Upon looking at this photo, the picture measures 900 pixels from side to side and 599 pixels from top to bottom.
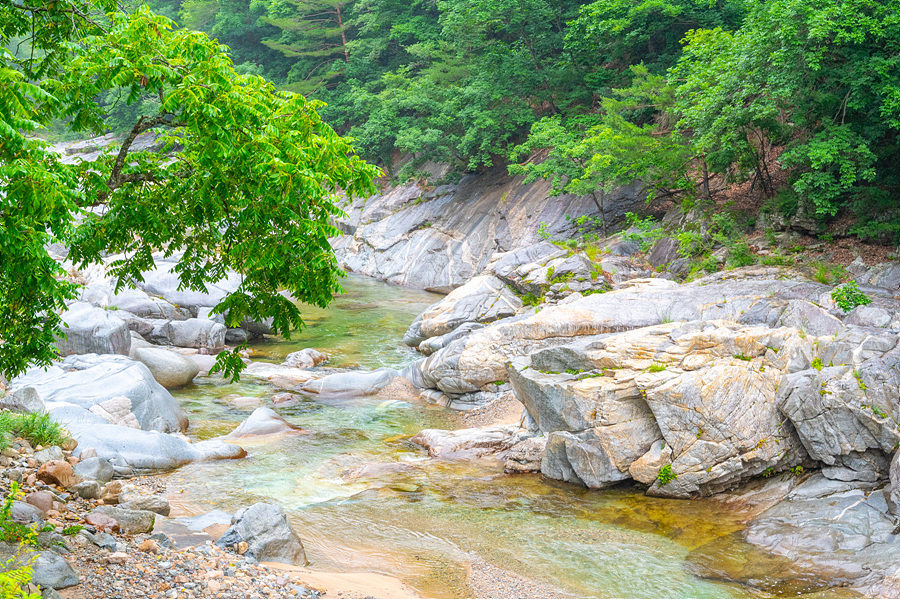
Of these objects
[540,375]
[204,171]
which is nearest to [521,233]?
[540,375]

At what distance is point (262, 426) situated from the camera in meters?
13.7

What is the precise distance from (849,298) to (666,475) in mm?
5255

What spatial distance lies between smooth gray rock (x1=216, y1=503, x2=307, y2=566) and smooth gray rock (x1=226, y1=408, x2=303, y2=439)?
5.35 metres

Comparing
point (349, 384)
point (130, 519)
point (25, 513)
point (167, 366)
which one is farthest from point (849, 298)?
point (167, 366)

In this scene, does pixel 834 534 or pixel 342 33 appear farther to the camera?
pixel 342 33

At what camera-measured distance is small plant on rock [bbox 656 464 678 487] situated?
10.3 metres

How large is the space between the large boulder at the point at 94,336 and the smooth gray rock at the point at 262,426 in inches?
212

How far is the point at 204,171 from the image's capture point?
5570mm

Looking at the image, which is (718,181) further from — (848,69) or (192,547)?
(192,547)

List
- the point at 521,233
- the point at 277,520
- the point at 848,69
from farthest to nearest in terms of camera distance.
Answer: the point at 521,233 → the point at 848,69 → the point at 277,520

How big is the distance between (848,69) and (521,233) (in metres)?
17.2

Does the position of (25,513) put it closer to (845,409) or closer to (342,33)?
(845,409)

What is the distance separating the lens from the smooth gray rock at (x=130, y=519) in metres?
7.73

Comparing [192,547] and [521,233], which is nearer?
[192,547]
